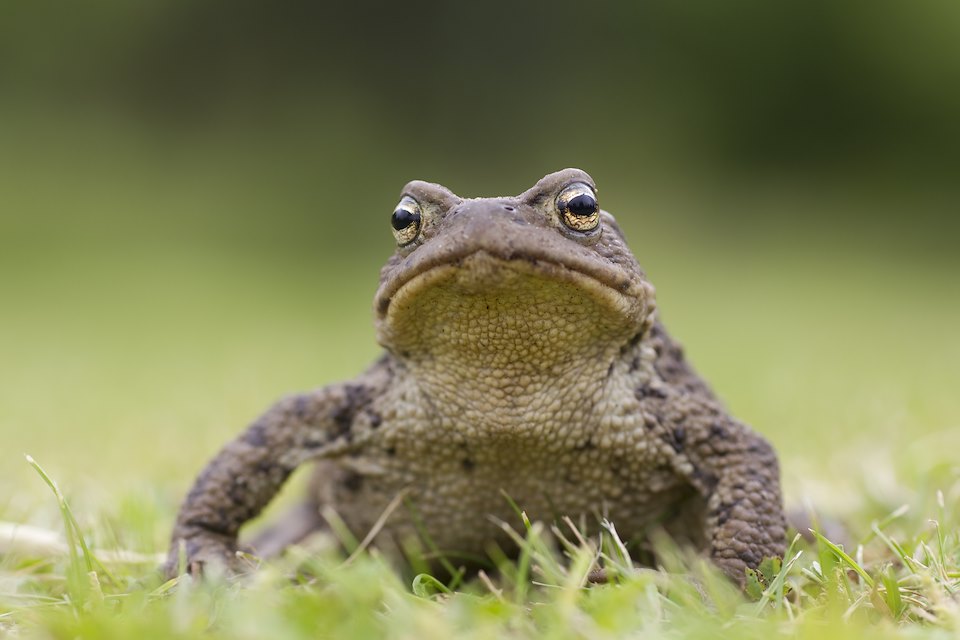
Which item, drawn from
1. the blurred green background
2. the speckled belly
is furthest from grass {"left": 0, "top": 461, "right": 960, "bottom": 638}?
the blurred green background

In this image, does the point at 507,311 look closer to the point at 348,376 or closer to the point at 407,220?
the point at 407,220

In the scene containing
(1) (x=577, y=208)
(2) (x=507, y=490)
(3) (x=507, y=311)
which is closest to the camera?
(3) (x=507, y=311)

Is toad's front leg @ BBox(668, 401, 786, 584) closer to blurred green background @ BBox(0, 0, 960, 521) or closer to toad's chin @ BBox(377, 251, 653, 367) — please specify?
toad's chin @ BBox(377, 251, 653, 367)

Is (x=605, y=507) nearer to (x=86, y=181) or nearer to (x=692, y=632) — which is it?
(x=692, y=632)

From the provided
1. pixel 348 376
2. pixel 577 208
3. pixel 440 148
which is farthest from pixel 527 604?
pixel 440 148

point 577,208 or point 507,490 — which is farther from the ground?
point 577,208
